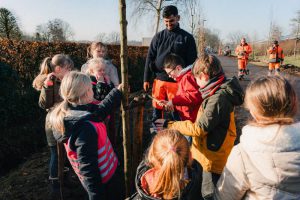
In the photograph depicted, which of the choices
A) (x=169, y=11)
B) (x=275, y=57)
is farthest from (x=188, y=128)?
(x=275, y=57)

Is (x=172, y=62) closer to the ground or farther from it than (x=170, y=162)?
farther from it

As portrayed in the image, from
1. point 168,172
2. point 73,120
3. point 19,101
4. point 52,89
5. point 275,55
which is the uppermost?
point 275,55

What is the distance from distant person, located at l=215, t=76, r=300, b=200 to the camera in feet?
4.95

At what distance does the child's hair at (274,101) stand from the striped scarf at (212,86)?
69 centimetres

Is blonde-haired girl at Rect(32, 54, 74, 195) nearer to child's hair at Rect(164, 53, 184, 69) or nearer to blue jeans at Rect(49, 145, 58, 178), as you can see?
blue jeans at Rect(49, 145, 58, 178)

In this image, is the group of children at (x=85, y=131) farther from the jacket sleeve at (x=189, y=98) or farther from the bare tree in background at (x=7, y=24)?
the bare tree in background at (x=7, y=24)

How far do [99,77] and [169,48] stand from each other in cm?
103

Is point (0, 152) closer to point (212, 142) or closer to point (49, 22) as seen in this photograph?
point (212, 142)

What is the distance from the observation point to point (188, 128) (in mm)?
2402

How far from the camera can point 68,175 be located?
11.8 feet

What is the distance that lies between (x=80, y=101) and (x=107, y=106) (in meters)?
0.22

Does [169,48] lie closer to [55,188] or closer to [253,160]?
[55,188]

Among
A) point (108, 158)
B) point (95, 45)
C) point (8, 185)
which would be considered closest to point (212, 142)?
point (108, 158)

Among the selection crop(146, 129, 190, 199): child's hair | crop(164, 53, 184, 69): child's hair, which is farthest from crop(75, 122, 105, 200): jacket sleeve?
crop(164, 53, 184, 69): child's hair
